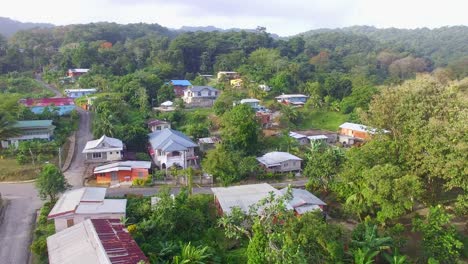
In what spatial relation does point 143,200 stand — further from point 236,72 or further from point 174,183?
point 236,72

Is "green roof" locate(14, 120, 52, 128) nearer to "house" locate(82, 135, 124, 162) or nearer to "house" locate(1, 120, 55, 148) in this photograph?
"house" locate(1, 120, 55, 148)

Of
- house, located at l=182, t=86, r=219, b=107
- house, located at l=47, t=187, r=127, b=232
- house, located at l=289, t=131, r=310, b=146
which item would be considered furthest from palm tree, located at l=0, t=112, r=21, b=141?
house, located at l=289, t=131, r=310, b=146

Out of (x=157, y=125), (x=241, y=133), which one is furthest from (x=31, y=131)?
(x=241, y=133)

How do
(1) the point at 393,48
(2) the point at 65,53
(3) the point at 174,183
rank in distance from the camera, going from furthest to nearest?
(1) the point at 393,48 < (2) the point at 65,53 < (3) the point at 174,183

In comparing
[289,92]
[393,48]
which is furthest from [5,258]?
[393,48]

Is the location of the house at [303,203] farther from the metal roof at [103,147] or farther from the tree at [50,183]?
the metal roof at [103,147]
